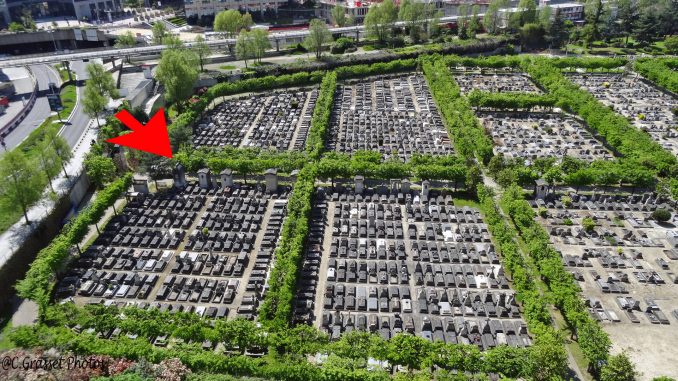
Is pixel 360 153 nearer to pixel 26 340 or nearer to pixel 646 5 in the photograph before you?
pixel 26 340

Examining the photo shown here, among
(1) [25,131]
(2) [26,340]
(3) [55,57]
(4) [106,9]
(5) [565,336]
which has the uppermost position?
(4) [106,9]

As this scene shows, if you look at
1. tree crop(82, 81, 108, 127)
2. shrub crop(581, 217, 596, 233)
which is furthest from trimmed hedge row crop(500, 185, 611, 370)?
tree crop(82, 81, 108, 127)

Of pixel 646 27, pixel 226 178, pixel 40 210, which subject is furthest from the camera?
pixel 646 27

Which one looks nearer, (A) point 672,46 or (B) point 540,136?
(B) point 540,136

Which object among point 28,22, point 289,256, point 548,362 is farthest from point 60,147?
point 28,22

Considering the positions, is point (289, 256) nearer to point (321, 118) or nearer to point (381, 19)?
point (321, 118)

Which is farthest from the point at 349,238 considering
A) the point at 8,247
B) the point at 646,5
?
the point at 646,5
